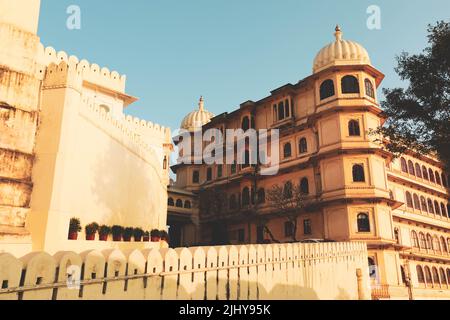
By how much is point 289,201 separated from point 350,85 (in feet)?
36.9

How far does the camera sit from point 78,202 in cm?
1370

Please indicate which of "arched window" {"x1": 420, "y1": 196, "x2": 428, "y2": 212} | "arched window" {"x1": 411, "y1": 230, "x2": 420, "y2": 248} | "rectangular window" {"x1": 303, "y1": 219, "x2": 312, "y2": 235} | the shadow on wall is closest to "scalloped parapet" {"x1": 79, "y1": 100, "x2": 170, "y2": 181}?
the shadow on wall

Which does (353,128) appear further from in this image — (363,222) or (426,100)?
(426,100)

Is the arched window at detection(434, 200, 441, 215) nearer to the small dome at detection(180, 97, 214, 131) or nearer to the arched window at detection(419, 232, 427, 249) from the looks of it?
the arched window at detection(419, 232, 427, 249)

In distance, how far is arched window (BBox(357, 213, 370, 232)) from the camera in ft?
86.3

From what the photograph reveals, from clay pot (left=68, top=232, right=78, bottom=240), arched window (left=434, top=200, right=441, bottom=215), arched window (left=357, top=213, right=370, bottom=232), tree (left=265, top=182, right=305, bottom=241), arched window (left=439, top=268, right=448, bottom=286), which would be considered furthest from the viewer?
arched window (left=434, top=200, right=441, bottom=215)

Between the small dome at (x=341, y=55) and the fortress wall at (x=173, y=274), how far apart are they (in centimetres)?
2158

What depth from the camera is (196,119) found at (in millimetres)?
46125

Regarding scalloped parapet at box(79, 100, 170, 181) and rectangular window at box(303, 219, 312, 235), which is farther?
rectangular window at box(303, 219, 312, 235)

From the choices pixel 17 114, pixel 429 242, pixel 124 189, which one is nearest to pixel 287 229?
pixel 429 242

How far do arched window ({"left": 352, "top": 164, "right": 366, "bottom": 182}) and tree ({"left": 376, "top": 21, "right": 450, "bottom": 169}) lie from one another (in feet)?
38.7
